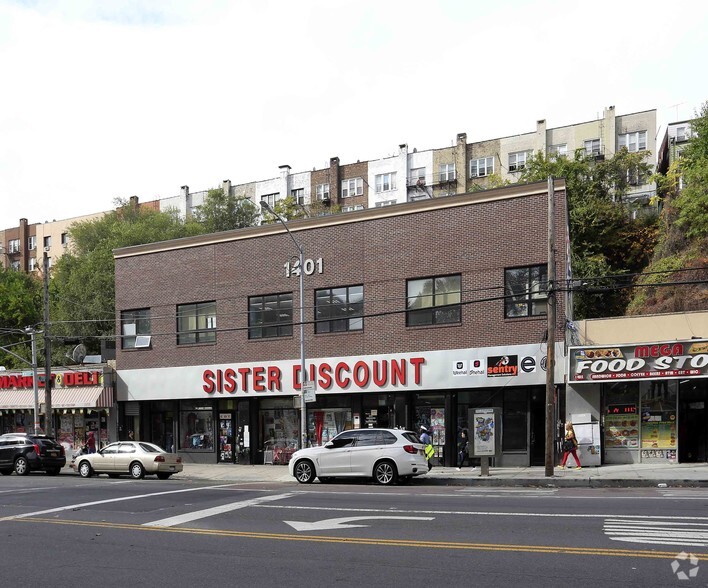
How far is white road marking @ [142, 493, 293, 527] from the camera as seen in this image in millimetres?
15133

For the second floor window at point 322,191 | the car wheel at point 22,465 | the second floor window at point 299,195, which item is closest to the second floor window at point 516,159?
the second floor window at point 322,191

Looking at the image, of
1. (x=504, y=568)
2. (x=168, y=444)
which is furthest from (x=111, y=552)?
(x=168, y=444)

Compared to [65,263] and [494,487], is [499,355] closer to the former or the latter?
[494,487]

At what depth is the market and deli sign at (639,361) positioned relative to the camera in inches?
966

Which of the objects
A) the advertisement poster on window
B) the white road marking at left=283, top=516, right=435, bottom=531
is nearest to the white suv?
the advertisement poster on window

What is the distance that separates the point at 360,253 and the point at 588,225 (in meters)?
23.2

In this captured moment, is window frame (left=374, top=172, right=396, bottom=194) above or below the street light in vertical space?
above

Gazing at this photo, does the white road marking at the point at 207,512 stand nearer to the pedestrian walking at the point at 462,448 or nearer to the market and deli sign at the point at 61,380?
the pedestrian walking at the point at 462,448

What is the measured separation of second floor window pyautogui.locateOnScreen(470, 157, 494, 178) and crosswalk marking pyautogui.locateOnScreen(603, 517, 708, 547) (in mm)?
55295

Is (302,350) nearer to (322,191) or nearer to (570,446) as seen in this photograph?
(570,446)

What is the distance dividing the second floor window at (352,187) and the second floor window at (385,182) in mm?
1557

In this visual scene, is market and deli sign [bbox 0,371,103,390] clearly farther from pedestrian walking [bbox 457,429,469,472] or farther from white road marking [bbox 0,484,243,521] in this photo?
pedestrian walking [bbox 457,429,469,472]

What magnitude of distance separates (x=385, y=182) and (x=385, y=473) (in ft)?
164

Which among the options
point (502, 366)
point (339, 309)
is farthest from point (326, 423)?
point (502, 366)
